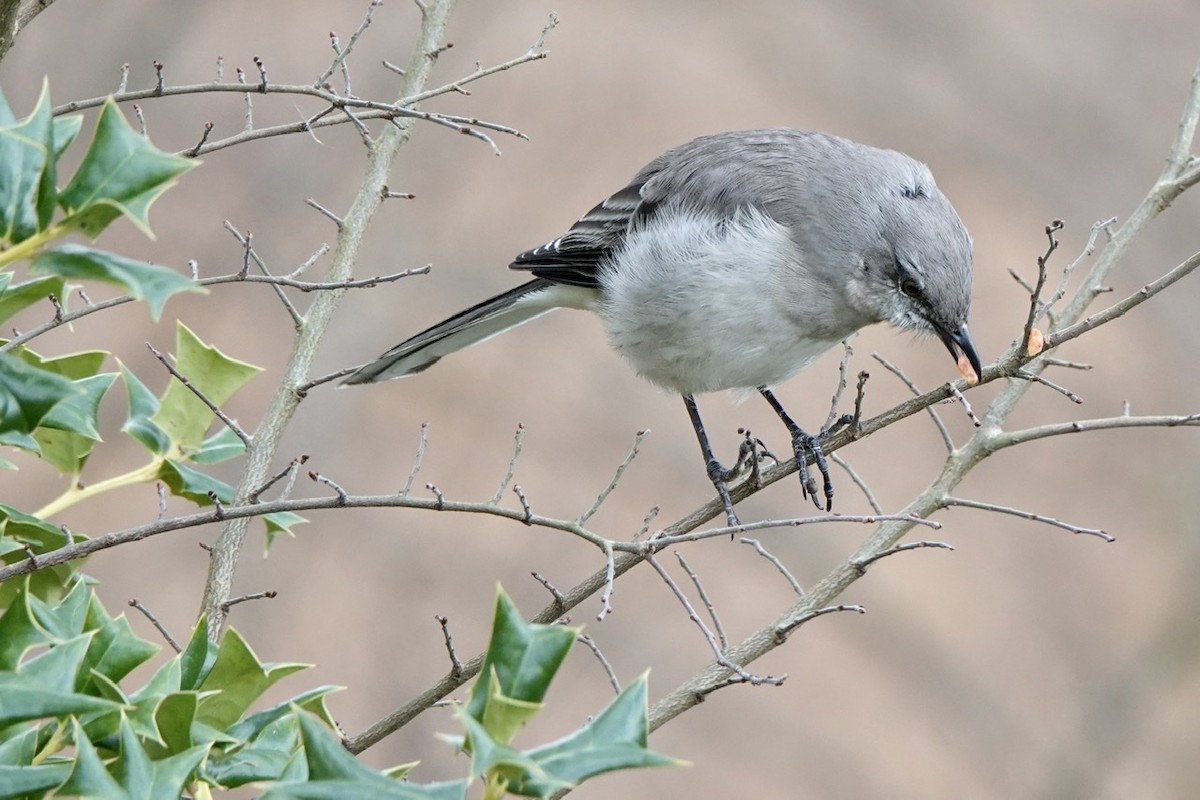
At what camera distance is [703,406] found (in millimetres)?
6047

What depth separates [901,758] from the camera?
613 centimetres

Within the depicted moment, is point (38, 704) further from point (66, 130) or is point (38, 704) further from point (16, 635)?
point (66, 130)

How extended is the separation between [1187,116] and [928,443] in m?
3.70

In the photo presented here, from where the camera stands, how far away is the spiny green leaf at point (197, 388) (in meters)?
2.16

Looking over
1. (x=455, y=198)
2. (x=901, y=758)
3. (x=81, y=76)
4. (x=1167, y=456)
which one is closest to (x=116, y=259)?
(x=81, y=76)

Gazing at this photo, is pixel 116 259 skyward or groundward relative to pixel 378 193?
groundward

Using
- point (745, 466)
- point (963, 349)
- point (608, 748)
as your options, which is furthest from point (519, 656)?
point (963, 349)

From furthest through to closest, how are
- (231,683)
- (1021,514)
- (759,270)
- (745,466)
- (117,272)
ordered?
(759,270) → (745,466) → (1021,514) → (231,683) → (117,272)

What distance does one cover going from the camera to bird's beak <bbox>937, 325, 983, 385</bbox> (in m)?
3.24

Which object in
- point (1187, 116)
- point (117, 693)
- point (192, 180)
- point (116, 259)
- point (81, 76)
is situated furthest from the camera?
point (192, 180)

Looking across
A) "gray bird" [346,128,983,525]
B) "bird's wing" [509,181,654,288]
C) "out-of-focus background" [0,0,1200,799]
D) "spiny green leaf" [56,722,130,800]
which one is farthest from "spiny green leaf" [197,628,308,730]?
"out-of-focus background" [0,0,1200,799]

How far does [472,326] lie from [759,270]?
0.97m

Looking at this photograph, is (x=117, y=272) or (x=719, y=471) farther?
(x=719, y=471)

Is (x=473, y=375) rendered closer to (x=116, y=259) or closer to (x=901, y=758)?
(x=901, y=758)
